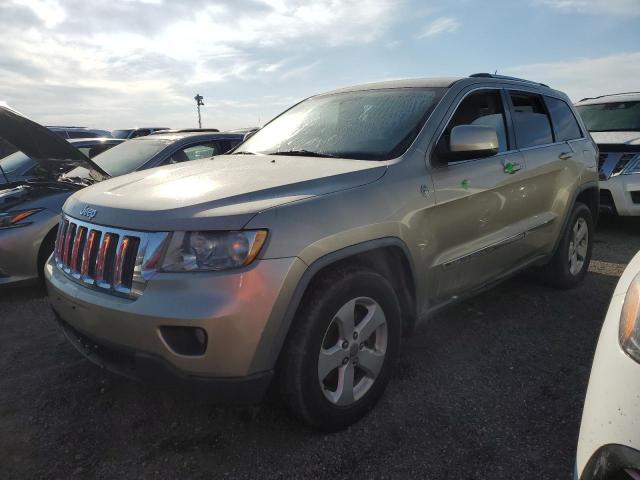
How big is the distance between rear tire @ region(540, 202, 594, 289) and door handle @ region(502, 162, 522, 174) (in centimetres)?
108

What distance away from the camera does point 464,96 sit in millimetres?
3096

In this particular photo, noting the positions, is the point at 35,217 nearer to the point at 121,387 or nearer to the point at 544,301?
the point at 121,387

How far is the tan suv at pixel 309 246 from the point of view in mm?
1958

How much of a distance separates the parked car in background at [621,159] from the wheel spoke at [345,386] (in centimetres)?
539

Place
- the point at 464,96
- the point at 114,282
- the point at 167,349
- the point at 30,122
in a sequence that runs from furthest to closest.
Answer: the point at 30,122, the point at 464,96, the point at 114,282, the point at 167,349

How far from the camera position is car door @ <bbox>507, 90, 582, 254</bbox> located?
3627 millimetres

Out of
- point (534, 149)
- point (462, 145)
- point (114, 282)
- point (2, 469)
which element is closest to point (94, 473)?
point (2, 469)

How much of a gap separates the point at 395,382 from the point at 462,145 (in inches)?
54.7

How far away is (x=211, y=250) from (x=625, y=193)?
603 centimetres

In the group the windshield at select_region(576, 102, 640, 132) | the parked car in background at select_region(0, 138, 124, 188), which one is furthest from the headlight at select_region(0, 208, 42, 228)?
the windshield at select_region(576, 102, 640, 132)

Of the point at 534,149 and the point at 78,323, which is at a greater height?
the point at 534,149

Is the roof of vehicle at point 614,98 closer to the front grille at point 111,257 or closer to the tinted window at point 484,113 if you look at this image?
the tinted window at point 484,113

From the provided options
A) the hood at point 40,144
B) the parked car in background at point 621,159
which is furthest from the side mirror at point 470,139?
the parked car in background at point 621,159

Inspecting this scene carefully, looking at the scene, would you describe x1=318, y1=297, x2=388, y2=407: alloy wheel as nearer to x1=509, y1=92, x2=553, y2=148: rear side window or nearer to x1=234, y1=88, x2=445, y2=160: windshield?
x1=234, y1=88, x2=445, y2=160: windshield
